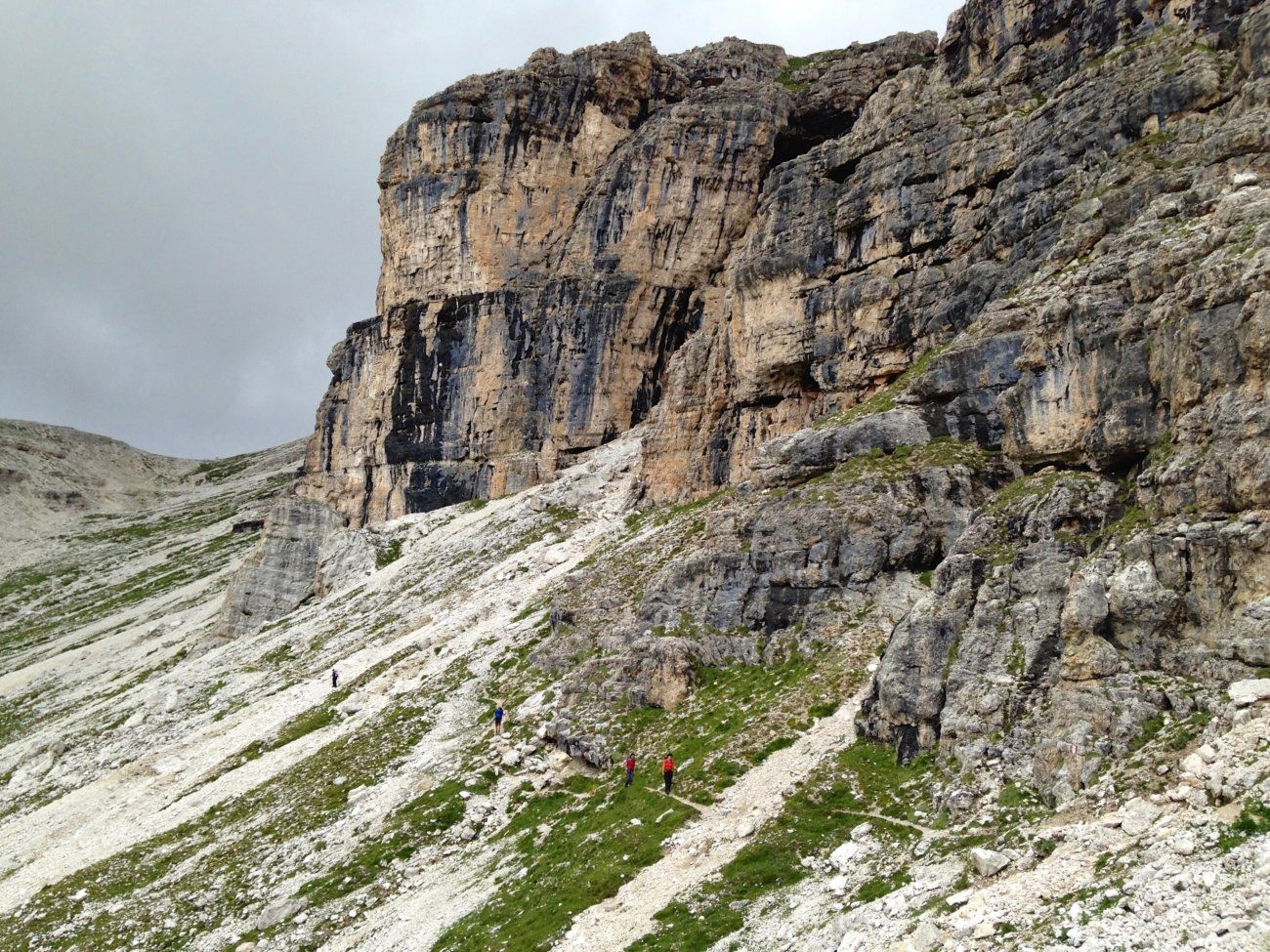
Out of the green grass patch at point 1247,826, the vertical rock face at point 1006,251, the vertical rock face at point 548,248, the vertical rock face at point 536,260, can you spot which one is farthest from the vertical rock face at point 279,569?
the green grass patch at point 1247,826

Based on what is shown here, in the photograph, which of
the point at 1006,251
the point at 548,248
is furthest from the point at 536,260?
the point at 1006,251

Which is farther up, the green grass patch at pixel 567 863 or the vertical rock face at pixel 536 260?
the vertical rock face at pixel 536 260

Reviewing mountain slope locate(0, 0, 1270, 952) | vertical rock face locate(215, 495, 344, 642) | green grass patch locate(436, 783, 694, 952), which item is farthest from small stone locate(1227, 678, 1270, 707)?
vertical rock face locate(215, 495, 344, 642)

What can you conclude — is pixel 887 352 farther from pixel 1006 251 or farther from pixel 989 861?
pixel 989 861

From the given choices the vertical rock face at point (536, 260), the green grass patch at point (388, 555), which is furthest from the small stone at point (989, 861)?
→ the vertical rock face at point (536, 260)

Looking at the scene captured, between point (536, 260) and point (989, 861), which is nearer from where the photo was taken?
point (989, 861)

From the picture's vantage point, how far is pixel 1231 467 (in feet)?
73.5

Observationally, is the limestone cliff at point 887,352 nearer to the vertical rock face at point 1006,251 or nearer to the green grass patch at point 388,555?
the vertical rock face at point 1006,251

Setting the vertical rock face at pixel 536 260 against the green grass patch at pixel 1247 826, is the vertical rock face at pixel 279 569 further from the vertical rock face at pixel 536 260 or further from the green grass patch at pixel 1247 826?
the green grass patch at pixel 1247 826

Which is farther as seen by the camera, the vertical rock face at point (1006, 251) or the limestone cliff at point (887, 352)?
the vertical rock face at point (1006, 251)

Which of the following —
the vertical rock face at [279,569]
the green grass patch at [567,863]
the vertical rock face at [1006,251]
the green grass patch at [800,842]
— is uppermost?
the vertical rock face at [1006,251]

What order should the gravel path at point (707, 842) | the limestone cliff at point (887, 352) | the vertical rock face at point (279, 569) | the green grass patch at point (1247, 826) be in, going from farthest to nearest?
the vertical rock face at point (279, 569) → the gravel path at point (707, 842) → the limestone cliff at point (887, 352) → the green grass patch at point (1247, 826)

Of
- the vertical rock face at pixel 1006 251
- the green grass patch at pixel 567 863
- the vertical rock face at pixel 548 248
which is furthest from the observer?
the vertical rock face at pixel 548 248

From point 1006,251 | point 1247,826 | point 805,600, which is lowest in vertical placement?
point 1247,826
